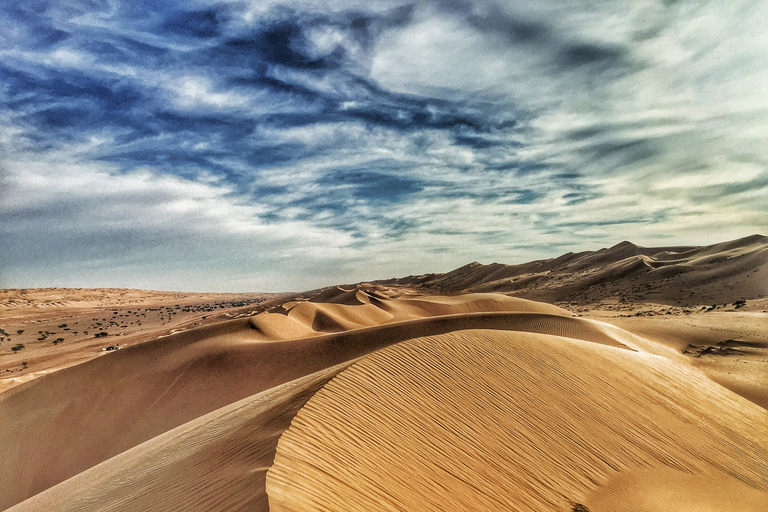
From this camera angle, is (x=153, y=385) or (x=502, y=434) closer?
(x=502, y=434)

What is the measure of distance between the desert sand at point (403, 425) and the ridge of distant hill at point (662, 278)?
2326cm

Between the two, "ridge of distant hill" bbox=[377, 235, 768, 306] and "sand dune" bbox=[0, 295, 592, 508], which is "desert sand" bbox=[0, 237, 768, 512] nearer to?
"sand dune" bbox=[0, 295, 592, 508]

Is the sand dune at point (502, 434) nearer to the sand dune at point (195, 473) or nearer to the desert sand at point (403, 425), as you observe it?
the desert sand at point (403, 425)

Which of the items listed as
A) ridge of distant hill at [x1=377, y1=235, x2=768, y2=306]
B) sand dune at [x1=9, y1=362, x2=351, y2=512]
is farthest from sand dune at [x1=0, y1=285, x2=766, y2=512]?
ridge of distant hill at [x1=377, y1=235, x2=768, y2=306]

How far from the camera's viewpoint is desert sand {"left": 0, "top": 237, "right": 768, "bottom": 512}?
16.3 feet

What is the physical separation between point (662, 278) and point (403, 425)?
53.5 m

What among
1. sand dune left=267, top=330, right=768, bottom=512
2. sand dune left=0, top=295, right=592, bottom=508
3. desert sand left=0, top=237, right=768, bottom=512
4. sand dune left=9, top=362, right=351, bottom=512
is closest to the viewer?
sand dune left=9, top=362, right=351, bottom=512

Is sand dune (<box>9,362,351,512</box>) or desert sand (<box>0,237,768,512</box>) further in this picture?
desert sand (<box>0,237,768,512</box>)

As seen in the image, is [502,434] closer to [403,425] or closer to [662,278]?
[403,425]

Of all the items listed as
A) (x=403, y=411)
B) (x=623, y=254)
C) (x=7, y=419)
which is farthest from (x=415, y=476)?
(x=623, y=254)

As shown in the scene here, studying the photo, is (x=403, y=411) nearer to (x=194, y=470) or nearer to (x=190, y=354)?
(x=194, y=470)

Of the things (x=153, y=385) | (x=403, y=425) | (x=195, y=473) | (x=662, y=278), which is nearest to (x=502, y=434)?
(x=403, y=425)

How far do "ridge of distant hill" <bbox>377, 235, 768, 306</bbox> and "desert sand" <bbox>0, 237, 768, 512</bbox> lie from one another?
2326cm

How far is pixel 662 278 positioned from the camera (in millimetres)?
47938
